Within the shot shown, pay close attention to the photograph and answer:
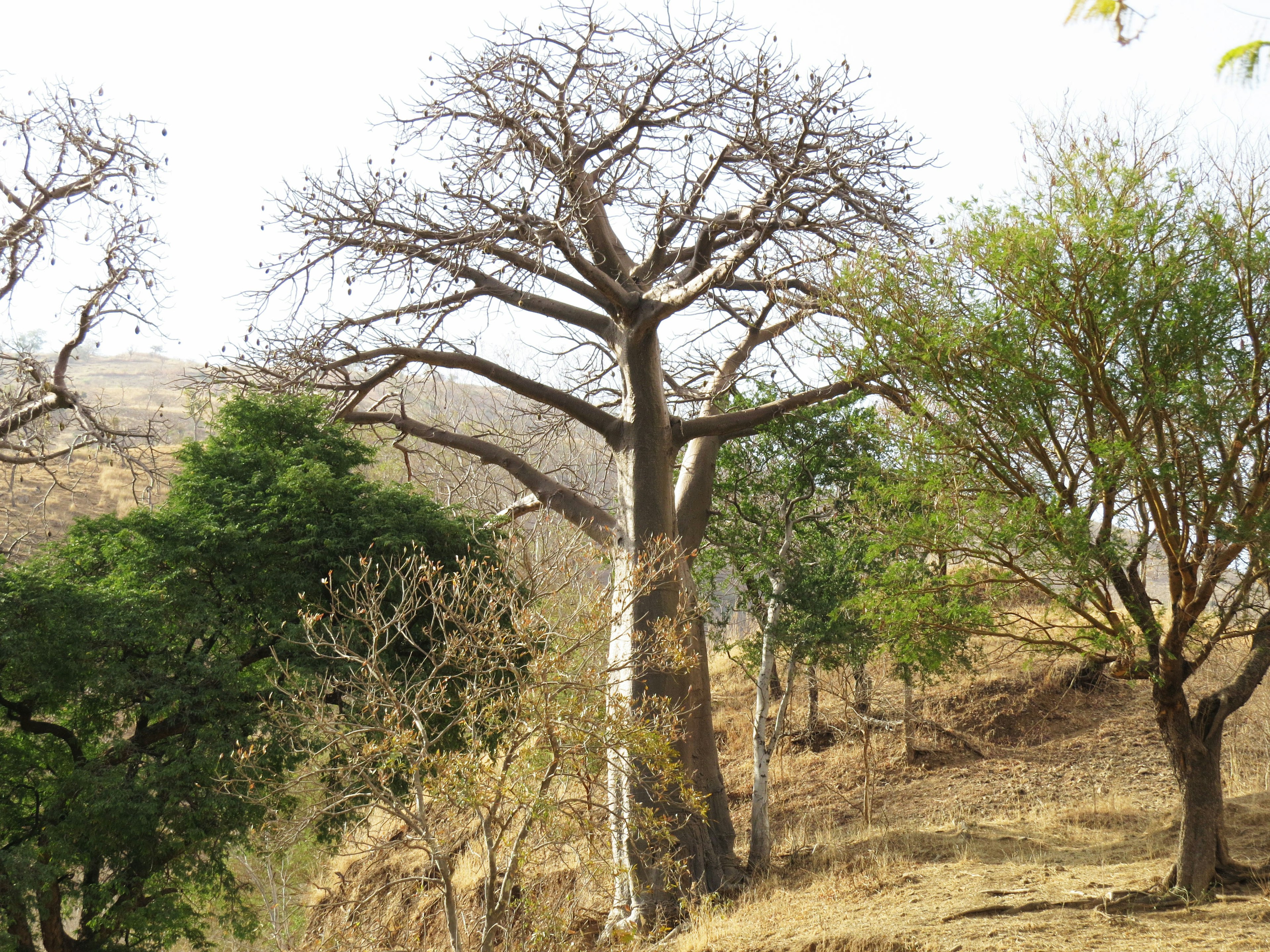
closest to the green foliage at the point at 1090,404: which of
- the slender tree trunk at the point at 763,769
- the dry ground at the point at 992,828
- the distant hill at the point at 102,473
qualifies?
the dry ground at the point at 992,828

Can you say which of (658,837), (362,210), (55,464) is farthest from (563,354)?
(55,464)

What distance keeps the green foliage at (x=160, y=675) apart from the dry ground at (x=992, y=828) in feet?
13.9

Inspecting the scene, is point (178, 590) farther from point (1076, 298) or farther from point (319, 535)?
point (1076, 298)

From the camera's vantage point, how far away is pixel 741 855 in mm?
10195

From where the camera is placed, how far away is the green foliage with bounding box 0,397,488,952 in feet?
25.5

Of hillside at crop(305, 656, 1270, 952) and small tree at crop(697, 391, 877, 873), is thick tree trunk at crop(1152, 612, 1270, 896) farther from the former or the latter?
small tree at crop(697, 391, 877, 873)

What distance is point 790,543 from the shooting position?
33.2 feet

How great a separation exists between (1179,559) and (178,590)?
8168 millimetres

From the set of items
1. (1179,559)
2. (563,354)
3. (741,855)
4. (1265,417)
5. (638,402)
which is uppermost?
(563,354)

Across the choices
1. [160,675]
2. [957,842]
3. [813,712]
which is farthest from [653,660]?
[813,712]

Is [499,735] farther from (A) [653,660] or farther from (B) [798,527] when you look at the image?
(B) [798,527]

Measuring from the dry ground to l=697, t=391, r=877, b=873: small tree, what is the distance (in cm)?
144

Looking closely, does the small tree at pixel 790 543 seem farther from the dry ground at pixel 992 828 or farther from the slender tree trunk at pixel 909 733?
the slender tree trunk at pixel 909 733

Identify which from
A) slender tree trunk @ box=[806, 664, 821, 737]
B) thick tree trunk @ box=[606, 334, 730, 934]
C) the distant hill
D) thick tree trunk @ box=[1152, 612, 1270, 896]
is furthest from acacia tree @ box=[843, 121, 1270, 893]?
slender tree trunk @ box=[806, 664, 821, 737]
